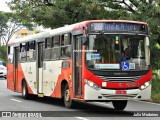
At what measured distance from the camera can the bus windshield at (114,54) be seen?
13.8 m

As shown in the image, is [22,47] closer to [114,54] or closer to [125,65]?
[114,54]

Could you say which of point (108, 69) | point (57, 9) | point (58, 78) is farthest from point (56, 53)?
point (57, 9)

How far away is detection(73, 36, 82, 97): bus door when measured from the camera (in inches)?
561

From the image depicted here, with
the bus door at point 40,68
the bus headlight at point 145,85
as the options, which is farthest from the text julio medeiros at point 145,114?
the bus door at point 40,68

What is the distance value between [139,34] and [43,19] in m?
12.6

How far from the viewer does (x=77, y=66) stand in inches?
573

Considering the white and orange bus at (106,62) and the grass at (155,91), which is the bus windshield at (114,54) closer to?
the white and orange bus at (106,62)

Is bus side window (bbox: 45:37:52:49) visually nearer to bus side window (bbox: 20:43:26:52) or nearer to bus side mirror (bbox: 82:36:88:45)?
bus side window (bbox: 20:43:26:52)

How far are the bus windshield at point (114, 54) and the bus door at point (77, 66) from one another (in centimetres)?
58

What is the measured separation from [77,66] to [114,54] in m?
1.39

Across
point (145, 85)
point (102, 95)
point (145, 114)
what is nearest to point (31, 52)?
point (102, 95)

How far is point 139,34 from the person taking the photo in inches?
563

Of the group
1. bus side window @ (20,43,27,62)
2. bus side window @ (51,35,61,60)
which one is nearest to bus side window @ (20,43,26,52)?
bus side window @ (20,43,27,62)

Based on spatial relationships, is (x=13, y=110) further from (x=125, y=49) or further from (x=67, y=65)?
(x=125, y=49)
